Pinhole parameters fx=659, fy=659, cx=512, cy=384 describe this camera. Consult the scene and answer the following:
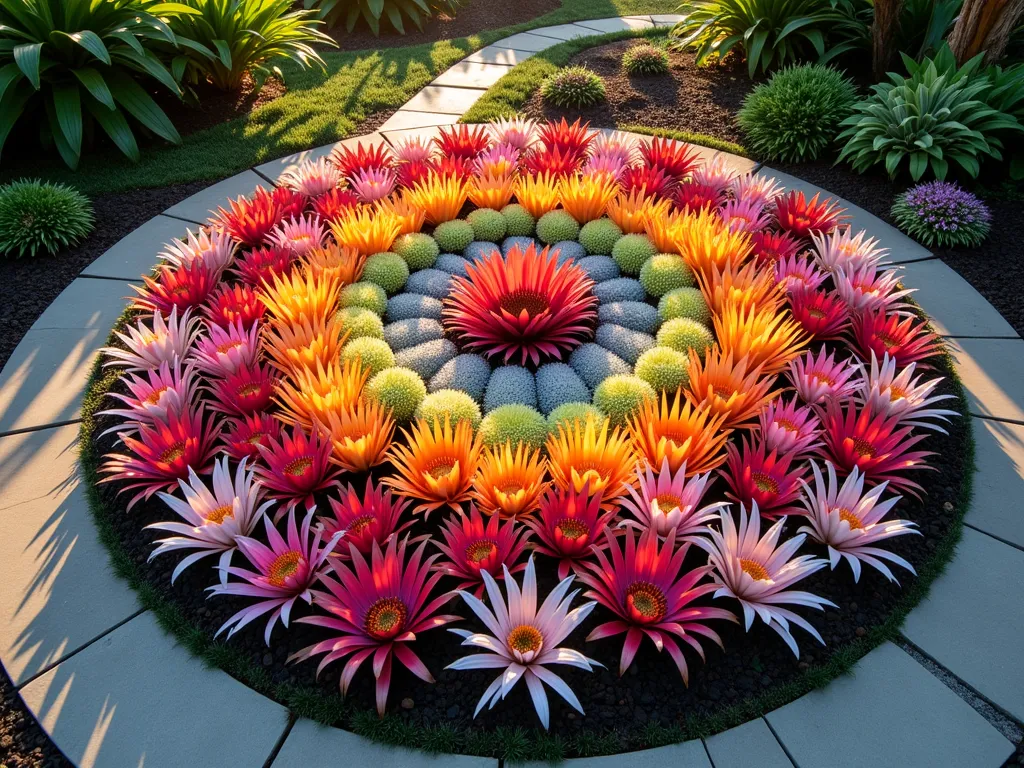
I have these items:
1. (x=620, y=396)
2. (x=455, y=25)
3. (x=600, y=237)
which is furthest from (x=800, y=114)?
(x=455, y=25)

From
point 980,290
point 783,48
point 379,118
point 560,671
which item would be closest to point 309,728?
point 560,671

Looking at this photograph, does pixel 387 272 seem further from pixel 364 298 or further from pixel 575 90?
pixel 575 90

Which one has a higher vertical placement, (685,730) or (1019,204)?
(1019,204)

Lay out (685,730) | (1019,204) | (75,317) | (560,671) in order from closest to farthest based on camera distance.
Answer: (685,730) → (560,671) → (75,317) → (1019,204)

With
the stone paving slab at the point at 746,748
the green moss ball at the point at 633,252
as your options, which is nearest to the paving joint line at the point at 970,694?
the stone paving slab at the point at 746,748

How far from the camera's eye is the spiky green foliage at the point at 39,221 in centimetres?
342

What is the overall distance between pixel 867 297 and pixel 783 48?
3.33 meters

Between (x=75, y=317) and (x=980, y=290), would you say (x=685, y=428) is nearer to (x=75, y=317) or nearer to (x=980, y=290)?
(x=980, y=290)

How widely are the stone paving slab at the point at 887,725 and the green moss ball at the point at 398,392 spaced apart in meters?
1.47

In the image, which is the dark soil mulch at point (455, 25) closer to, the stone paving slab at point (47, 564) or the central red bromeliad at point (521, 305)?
the central red bromeliad at point (521, 305)

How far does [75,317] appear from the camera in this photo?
3102 mm

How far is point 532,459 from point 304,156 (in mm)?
3268

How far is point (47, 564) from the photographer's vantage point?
6.91 ft

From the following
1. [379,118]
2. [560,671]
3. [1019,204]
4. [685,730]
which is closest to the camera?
[685,730]
